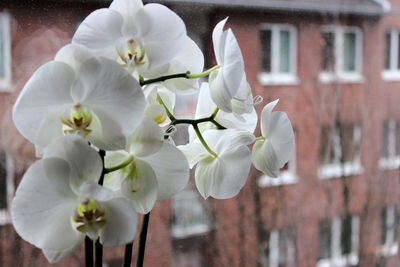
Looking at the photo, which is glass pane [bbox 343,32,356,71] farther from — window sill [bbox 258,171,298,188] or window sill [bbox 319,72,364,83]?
window sill [bbox 258,171,298,188]

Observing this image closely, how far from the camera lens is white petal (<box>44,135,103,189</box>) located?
32 cm

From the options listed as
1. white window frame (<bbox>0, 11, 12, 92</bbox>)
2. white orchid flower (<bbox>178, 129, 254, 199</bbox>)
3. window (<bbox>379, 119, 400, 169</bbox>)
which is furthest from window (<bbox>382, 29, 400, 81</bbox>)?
white orchid flower (<bbox>178, 129, 254, 199</bbox>)

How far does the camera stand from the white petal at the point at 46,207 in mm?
319

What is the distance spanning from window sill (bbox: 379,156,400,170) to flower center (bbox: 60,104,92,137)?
4.19 feet

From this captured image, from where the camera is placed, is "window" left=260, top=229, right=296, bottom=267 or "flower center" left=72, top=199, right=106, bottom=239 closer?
"flower center" left=72, top=199, right=106, bottom=239

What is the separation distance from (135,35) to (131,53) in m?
0.02

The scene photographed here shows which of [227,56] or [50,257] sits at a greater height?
[227,56]

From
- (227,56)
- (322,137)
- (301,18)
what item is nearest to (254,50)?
(301,18)

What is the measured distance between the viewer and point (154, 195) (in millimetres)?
368

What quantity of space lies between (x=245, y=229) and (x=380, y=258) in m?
0.49

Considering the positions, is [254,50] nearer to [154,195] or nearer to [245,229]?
[245,229]

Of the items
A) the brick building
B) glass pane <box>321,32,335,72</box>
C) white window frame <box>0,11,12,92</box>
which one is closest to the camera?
white window frame <box>0,11,12,92</box>

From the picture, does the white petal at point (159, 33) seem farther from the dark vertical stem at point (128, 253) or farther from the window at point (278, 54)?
the window at point (278, 54)

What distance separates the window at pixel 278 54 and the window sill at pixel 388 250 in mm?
605
